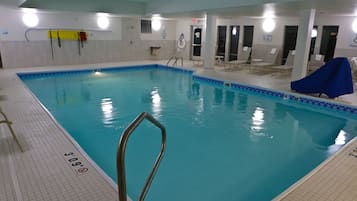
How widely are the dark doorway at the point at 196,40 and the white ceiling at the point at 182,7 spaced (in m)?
3.33

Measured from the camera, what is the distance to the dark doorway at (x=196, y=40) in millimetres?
12539

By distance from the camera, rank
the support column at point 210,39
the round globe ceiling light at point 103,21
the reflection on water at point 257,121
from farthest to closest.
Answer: the round globe ceiling light at point 103,21 → the support column at point 210,39 → the reflection on water at point 257,121

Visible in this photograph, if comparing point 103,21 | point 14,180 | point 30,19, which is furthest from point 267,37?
point 14,180

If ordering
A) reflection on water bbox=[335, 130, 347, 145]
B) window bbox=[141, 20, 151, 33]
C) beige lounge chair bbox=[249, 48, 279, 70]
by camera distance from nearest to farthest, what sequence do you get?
reflection on water bbox=[335, 130, 347, 145], beige lounge chair bbox=[249, 48, 279, 70], window bbox=[141, 20, 151, 33]

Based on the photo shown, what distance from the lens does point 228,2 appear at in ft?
21.9

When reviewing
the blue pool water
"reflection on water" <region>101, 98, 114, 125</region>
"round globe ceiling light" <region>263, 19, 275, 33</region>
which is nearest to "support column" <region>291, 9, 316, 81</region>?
the blue pool water

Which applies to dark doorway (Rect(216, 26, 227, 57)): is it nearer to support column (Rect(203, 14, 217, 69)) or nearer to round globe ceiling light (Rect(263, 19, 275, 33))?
round globe ceiling light (Rect(263, 19, 275, 33))

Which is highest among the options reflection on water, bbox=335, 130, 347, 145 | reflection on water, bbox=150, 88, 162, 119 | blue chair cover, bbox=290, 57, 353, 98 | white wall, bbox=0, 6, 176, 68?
white wall, bbox=0, 6, 176, 68

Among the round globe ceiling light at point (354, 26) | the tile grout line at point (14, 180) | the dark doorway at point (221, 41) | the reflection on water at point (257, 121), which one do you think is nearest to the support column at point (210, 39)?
the dark doorway at point (221, 41)

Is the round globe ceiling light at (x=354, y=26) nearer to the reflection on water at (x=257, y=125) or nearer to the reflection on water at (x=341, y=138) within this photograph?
the reflection on water at (x=257, y=125)

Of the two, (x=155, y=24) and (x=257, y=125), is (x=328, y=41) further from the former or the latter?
(x=155, y=24)

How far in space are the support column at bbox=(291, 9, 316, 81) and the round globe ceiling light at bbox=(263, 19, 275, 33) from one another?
3.57m

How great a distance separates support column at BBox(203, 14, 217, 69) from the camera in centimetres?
898

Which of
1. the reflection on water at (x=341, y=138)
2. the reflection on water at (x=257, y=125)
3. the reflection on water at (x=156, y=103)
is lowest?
the reflection on water at (x=341, y=138)
